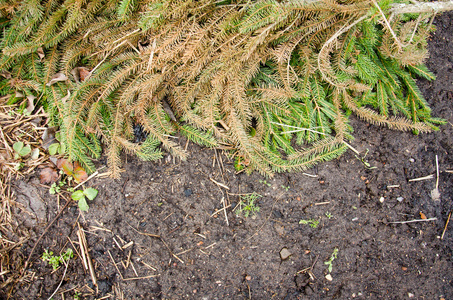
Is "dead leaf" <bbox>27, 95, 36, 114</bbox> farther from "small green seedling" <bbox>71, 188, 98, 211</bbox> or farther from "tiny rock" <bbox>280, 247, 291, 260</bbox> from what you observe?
"tiny rock" <bbox>280, 247, 291, 260</bbox>

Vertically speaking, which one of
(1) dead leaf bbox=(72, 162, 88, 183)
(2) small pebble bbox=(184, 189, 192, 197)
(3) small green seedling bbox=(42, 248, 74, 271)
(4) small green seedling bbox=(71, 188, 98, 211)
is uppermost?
(1) dead leaf bbox=(72, 162, 88, 183)

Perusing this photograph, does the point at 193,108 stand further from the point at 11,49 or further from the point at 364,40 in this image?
the point at 364,40

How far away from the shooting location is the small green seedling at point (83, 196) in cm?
201

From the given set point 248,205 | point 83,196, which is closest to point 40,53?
point 83,196

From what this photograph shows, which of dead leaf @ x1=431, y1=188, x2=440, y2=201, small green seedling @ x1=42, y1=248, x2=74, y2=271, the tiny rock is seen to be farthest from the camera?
dead leaf @ x1=431, y1=188, x2=440, y2=201

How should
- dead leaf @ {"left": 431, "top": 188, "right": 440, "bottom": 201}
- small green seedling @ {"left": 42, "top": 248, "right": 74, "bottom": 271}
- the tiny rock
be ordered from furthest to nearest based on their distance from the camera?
dead leaf @ {"left": 431, "top": 188, "right": 440, "bottom": 201}, the tiny rock, small green seedling @ {"left": 42, "top": 248, "right": 74, "bottom": 271}

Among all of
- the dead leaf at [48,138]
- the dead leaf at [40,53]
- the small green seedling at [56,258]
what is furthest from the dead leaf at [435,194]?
the dead leaf at [40,53]

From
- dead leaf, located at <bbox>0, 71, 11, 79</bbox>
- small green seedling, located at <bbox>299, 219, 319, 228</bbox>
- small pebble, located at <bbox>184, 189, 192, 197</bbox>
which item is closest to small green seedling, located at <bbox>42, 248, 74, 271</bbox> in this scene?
small pebble, located at <bbox>184, 189, 192, 197</bbox>

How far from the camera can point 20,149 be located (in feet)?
6.79

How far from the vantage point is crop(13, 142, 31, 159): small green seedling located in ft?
6.78

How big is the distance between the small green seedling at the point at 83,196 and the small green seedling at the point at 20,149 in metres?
0.49

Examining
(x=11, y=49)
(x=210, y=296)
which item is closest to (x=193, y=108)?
(x=11, y=49)

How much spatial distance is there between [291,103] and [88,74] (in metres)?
1.53

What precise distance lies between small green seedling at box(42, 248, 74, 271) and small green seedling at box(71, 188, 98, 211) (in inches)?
12.0
